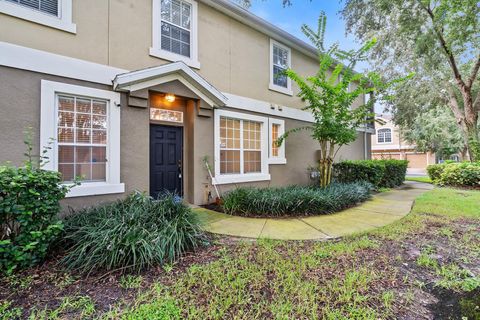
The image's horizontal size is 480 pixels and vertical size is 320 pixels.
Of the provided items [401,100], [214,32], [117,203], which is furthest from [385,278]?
[401,100]

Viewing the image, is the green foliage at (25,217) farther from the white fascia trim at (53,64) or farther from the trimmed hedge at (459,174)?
the trimmed hedge at (459,174)

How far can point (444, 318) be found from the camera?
2.35 metres

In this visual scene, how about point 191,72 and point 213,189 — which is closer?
point 191,72

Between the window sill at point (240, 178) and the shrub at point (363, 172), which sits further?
the shrub at point (363, 172)

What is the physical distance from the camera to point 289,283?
285cm

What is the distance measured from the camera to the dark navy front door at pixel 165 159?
21.4ft

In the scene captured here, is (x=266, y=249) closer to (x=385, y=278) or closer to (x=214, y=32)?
(x=385, y=278)

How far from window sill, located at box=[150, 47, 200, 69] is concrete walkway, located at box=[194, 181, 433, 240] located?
4134mm

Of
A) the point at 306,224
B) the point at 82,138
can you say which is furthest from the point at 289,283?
the point at 82,138

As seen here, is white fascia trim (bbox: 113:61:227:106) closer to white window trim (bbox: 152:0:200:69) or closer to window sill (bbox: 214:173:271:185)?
white window trim (bbox: 152:0:200:69)

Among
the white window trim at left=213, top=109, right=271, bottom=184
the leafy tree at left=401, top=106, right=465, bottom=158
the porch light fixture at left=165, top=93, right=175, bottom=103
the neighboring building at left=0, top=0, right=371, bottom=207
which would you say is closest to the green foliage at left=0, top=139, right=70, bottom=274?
the neighboring building at left=0, top=0, right=371, bottom=207

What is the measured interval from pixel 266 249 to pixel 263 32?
779 cm

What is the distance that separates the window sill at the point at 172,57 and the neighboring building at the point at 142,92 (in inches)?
1.3

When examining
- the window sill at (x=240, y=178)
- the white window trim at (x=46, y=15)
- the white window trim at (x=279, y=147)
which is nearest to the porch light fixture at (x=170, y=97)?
the white window trim at (x=46, y=15)
